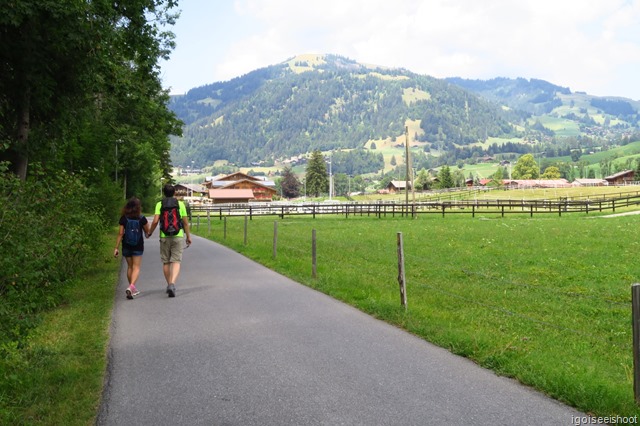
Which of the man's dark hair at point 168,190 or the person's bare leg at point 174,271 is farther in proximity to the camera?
the person's bare leg at point 174,271

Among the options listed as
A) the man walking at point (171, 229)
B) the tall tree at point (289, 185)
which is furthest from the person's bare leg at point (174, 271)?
the tall tree at point (289, 185)

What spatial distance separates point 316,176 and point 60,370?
145 m

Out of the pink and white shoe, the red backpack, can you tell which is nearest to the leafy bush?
the pink and white shoe

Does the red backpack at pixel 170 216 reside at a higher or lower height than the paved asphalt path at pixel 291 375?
higher

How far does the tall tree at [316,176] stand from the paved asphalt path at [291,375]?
→ 141 m

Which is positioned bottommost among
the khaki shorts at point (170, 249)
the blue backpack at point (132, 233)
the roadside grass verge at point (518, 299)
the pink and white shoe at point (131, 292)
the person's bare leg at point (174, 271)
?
the roadside grass verge at point (518, 299)

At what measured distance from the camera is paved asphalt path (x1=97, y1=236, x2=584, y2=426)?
456 cm

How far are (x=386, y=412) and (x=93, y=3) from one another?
484 inches

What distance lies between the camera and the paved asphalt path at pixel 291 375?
4.56m

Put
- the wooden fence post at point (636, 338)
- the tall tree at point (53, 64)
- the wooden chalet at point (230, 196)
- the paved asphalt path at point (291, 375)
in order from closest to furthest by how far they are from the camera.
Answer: the paved asphalt path at point (291, 375) < the wooden fence post at point (636, 338) < the tall tree at point (53, 64) < the wooden chalet at point (230, 196)

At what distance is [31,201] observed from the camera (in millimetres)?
7902

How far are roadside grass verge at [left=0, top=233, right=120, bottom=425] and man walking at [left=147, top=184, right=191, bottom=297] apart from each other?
139 centimetres

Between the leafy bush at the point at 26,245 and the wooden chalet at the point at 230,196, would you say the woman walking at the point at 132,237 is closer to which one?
the leafy bush at the point at 26,245

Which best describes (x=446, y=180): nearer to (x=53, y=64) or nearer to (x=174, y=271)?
(x=53, y=64)
